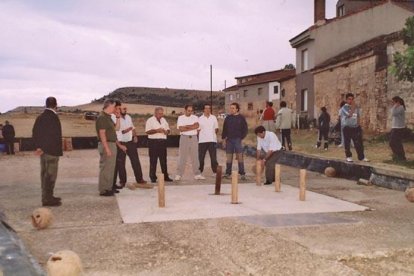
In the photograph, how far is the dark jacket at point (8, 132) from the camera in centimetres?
1945

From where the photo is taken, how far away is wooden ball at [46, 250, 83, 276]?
3.62 meters

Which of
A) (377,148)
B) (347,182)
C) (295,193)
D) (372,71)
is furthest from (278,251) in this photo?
(372,71)

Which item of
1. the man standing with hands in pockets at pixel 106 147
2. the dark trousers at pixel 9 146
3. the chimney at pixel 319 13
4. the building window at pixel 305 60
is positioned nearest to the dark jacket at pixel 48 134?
the man standing with hands in pockets at pixel 106 147

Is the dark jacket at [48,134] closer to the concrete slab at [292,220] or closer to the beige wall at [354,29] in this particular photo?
the concrete slab at [292,220]

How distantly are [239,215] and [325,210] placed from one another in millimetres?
1448

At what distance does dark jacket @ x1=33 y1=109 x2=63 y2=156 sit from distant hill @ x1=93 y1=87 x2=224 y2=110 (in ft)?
205

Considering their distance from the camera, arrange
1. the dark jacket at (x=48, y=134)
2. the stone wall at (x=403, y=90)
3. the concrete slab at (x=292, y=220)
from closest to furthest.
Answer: the concrete slab at (x=292, y=220), the dark jacket at (x=48, y=134), the stone wall at (x=403, y=90)

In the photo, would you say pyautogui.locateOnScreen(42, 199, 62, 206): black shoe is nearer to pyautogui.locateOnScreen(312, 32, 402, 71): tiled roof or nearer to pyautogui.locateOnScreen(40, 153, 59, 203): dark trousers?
pyautogui.locateOnScreen(40, 153, 59, 203): dark trousers

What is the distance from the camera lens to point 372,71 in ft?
68.5

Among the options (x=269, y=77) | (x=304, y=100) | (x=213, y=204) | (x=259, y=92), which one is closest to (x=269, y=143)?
(x=213, y=204)

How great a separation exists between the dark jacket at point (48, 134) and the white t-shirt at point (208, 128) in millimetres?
4097

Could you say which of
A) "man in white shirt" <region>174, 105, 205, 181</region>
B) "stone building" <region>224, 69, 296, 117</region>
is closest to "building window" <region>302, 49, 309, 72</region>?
"stone building" <region>224, 69, 296, 117</region>

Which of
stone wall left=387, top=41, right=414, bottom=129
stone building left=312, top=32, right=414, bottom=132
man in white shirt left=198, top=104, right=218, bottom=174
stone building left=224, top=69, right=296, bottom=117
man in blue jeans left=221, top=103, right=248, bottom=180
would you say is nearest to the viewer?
man in blue jeans left=221, top=103, right=248, bottom=180

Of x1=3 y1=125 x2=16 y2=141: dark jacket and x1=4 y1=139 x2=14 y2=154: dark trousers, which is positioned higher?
x1=3 y1=125 x2=16 y2=141: dark jacket
